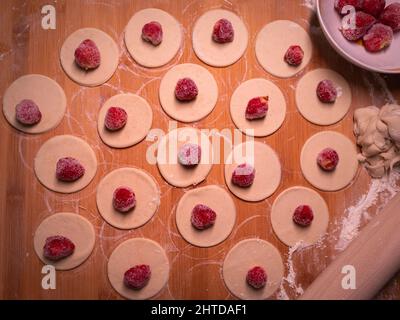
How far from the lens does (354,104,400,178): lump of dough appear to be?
1.36 m

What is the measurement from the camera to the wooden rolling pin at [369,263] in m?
1.26

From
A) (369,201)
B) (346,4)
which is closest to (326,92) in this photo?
(346,4)

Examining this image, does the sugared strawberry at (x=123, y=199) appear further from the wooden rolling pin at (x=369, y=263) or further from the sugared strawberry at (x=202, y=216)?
the wooden rolling pin at (x=369, y=263)

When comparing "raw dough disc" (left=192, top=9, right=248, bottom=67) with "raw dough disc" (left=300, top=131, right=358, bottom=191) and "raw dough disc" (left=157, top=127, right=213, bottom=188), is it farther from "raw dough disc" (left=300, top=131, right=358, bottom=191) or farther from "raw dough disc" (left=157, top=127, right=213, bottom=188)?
"raw dough disc" (left=300, top=131, right=358, bottom=191)

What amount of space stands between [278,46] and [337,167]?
48cm

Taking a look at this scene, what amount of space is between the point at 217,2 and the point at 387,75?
2.21 ft

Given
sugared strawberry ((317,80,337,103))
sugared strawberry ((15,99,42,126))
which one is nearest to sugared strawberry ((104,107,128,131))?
sugared strawberry ((15,99,42,126))

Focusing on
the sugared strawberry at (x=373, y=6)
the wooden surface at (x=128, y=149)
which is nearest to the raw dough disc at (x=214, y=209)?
the wooden surface at (x=128, y=149)

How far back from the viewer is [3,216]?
1.39 metres

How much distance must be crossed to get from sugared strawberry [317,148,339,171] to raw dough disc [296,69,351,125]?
0.37 feet

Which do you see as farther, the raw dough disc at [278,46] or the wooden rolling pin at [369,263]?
the raw dough disc at [278,46]

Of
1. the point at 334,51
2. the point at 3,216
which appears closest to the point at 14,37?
the point at 3,216

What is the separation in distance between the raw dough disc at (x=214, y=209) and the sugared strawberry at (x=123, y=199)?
16cm

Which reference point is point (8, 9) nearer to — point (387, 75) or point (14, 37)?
point (14, 37)
